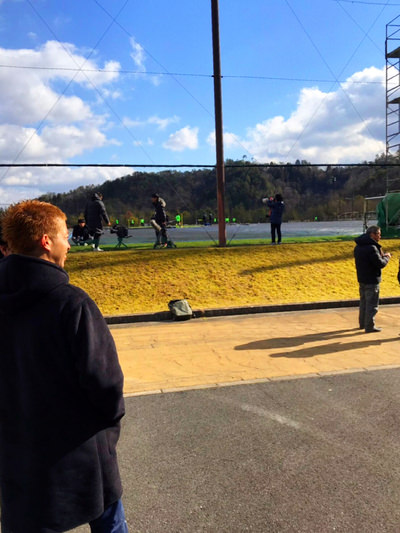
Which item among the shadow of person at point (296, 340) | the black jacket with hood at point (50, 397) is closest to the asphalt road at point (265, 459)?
the black jacket with hood at point (50, 397)

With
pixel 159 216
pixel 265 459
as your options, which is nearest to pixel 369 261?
pixel 265 459

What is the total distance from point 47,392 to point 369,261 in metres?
6.49

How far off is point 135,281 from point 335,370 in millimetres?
6068


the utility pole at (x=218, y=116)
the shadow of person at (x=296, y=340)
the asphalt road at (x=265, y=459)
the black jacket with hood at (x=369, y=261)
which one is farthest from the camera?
the utility pole at (x=218, y=116)

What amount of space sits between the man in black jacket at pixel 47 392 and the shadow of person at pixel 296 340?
4937 mm

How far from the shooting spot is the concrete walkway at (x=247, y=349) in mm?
5176

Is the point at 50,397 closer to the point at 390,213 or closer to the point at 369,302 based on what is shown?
the point at 369,302

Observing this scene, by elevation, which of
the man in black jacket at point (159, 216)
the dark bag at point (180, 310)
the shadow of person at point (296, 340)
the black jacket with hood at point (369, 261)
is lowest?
the shadow of person at point (296, 340)

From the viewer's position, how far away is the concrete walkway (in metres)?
5.18

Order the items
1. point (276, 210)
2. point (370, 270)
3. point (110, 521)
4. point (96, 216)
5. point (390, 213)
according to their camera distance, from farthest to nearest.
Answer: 1. point (390, 213)
2. point (276, 210)
3. point (96, 216)
4. point (370, 270)
5. point (110, 521)

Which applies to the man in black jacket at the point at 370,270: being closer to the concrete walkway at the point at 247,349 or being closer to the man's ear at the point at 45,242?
the concrete walkway at the point at 247,349

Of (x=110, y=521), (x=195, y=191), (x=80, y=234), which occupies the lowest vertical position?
(x=110, y=521)

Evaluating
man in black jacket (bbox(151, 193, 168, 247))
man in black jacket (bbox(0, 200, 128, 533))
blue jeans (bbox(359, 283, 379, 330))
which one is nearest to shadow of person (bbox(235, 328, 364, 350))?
blue jeans (bbox(359, 283, 379, 330))

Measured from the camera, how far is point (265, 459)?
3166 mm
